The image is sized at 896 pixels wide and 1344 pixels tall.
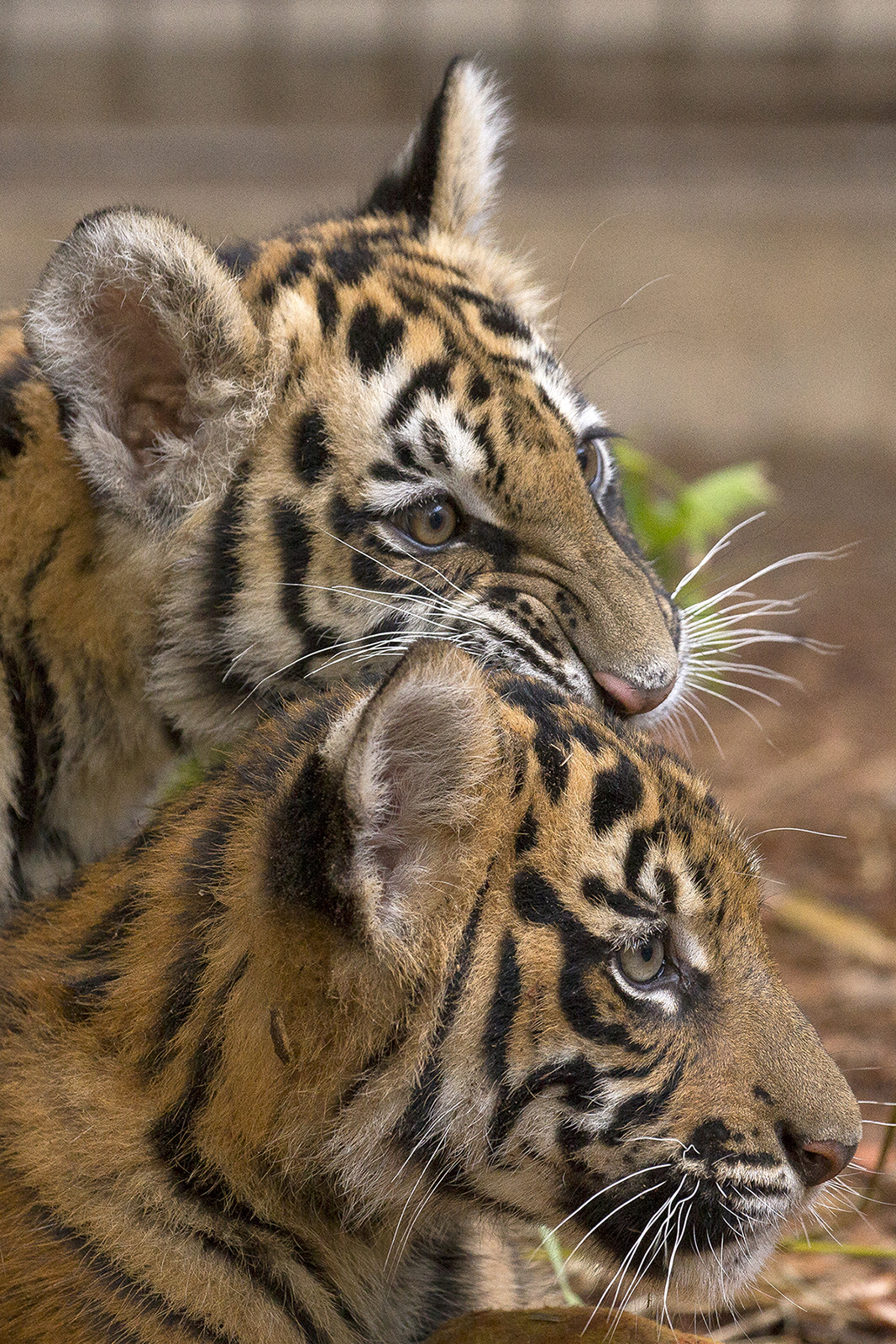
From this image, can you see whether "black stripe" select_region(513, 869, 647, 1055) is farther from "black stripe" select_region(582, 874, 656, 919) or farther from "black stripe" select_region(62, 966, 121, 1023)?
"black stripe" select_region(62, 966, 121, 1023)

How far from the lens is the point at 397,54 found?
8.96 metres

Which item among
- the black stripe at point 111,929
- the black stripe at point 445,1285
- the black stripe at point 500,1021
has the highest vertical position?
the black stripe at point 500,1021

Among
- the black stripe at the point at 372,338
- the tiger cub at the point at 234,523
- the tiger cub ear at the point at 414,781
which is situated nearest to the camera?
the tiger cub ear at the point at 414,781

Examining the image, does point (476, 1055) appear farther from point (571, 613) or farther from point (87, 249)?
point (87, 249)

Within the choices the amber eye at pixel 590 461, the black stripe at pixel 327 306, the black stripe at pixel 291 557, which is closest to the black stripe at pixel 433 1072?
the black stripe at pixel 291 557

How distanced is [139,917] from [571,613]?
1112 mm

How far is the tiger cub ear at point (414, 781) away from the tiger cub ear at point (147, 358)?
1102mm

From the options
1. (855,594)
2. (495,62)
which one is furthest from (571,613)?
(495,62)

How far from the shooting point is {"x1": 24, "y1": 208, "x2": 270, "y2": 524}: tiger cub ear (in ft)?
10.5

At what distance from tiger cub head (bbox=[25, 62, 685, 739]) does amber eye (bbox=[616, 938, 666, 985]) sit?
683mm

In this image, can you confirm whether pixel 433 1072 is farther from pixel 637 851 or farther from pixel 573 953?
pixel 637 851

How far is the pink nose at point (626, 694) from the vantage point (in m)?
3.14

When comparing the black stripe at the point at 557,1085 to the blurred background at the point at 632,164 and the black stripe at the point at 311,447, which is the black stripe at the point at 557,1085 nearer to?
the black stripe at the point at 311,447

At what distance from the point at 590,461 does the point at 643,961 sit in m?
1.42
